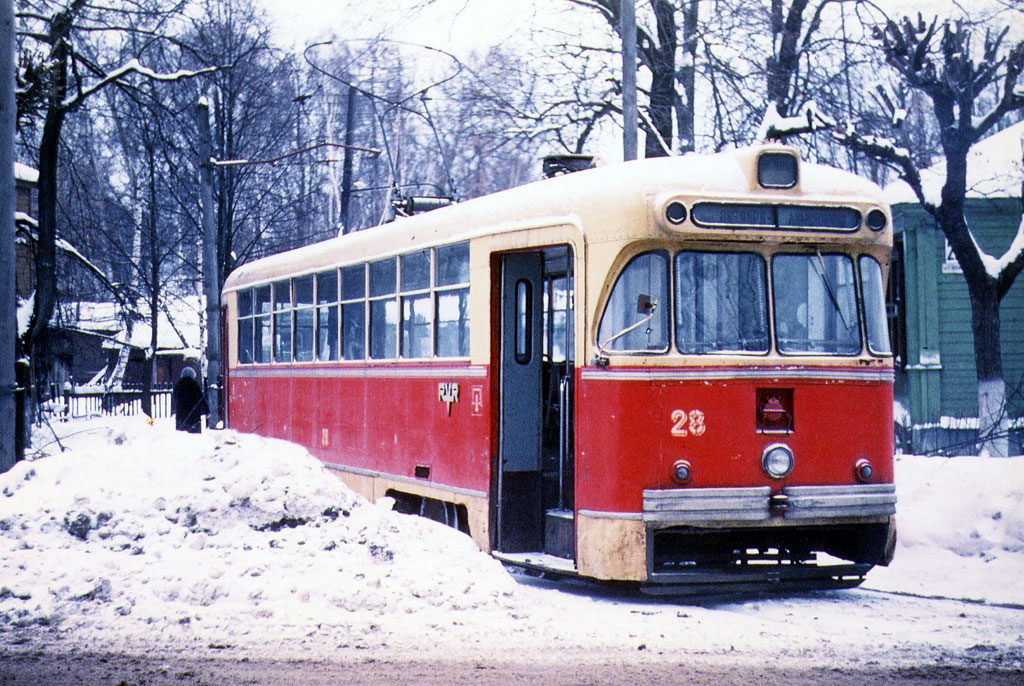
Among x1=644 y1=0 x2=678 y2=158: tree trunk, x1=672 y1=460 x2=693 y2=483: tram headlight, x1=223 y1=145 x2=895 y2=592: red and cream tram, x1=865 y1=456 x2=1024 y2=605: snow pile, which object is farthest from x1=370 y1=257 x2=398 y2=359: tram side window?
x1=644 y1=0 x2=678 y2=158: tree trunk

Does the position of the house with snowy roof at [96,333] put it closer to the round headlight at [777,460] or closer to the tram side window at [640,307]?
the tram side window at [640,307]

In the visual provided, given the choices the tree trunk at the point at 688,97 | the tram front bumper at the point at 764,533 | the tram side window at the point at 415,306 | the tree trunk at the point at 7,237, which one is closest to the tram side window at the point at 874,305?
the tram front bumper at the point at 764,533

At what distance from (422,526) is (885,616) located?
A: 3291mm

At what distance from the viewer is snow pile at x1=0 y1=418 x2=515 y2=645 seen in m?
8.02

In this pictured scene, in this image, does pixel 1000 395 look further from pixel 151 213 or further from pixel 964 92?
pixel 151 213

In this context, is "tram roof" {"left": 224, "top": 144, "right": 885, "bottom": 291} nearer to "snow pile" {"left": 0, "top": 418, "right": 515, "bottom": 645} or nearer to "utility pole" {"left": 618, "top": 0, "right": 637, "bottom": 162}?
"snow pile" {"left": 0, "top": 418, "right": 515, "bottom": 645}

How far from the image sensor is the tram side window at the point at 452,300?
1111cm

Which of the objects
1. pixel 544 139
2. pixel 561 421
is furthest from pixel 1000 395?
pixel 561 421

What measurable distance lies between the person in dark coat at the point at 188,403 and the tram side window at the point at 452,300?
9961 millimetres

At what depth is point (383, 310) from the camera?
1300cm

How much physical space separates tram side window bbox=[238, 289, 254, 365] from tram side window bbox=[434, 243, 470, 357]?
6.77 m

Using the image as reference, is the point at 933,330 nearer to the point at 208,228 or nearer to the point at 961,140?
the point at 961,140

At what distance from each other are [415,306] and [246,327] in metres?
6.50

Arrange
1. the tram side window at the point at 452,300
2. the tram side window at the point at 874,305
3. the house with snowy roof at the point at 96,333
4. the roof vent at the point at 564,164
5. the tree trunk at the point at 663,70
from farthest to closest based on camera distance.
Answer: the house with snowy roof at the point at 96,333
the tree trunk at the point at 663,70
the roof vent at the point at 564,164
the tram side window at the point at 452,300
the tram side window at the point at 874,305
